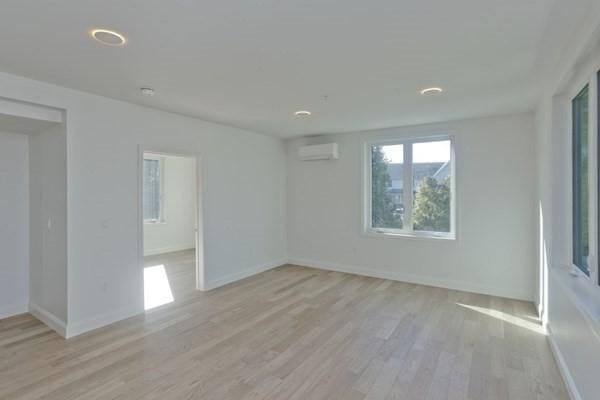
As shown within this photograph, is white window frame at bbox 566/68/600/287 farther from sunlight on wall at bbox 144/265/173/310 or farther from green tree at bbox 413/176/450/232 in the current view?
sunlight on wall at bbox 144/265/173/310

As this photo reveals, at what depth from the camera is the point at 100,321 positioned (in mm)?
3271

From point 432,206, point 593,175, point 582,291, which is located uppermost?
point 593,175

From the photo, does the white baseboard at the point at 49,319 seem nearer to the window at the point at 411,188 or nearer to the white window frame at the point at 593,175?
the window at the point at 411,188

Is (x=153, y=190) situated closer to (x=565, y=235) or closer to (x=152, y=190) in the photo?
(x=152, y=190)

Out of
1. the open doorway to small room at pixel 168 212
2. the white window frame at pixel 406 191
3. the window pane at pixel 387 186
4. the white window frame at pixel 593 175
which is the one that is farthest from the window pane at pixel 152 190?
the white window frame at pixel 593 175

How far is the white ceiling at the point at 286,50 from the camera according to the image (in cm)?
173

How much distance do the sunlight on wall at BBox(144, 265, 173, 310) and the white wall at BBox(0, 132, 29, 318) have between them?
136 cm

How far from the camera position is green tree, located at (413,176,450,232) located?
4.64m

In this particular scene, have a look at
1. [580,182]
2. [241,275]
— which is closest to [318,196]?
[241,275]

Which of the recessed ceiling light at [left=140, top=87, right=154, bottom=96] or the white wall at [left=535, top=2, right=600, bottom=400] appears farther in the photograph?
the recessed ceiling light at [left=140, top=87, right=154, bottom=96]

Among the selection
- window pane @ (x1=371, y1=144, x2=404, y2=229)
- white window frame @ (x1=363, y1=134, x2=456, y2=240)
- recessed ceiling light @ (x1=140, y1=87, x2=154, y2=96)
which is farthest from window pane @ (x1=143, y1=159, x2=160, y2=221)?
window pane @ (x1=371, y1=144, x2=404, y2=229)

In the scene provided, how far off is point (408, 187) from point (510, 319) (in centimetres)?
224

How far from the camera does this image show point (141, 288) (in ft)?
12.0

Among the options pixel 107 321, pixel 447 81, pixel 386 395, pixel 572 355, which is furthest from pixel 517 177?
pixel 107 321
